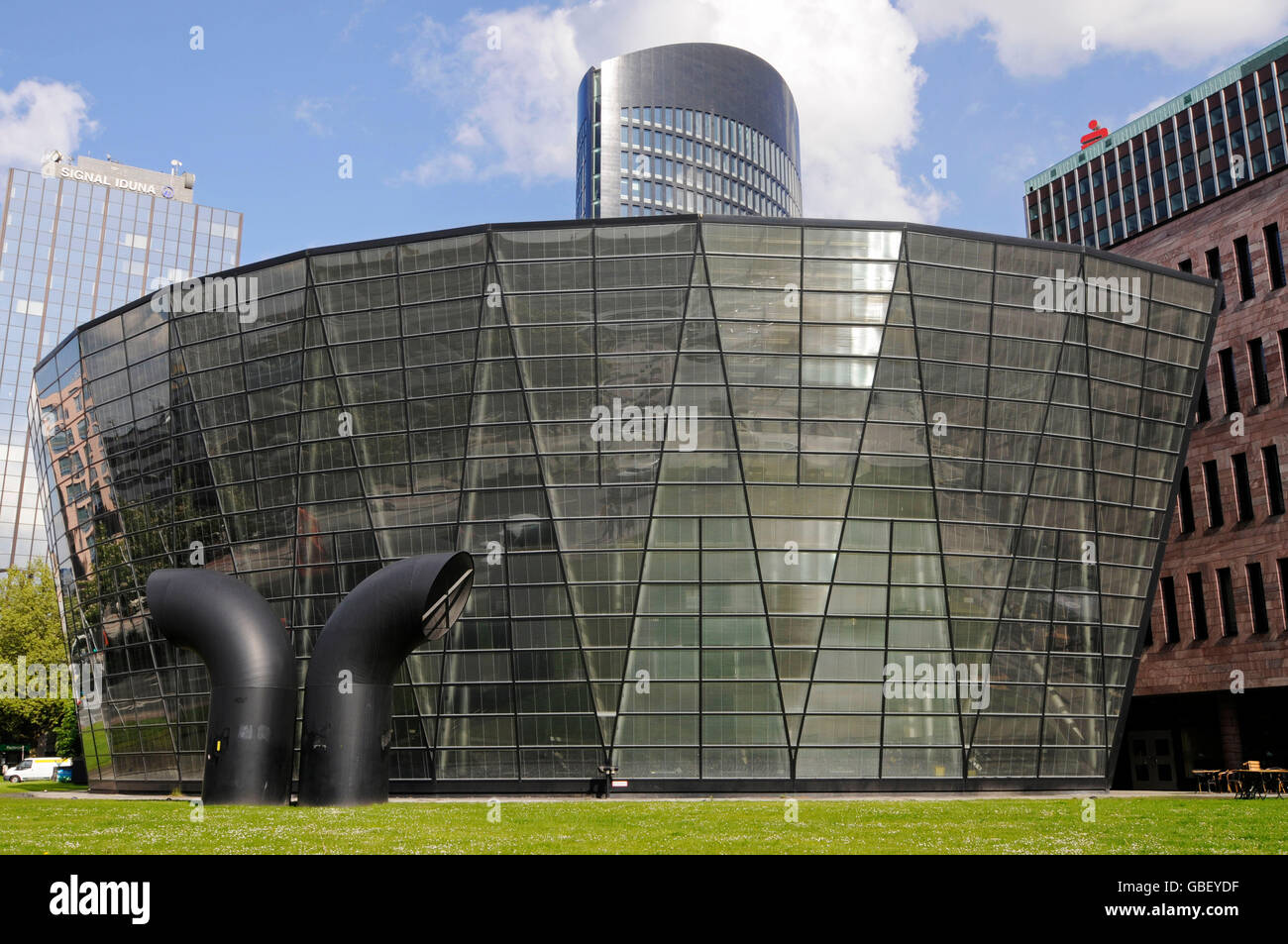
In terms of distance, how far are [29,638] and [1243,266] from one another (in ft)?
241

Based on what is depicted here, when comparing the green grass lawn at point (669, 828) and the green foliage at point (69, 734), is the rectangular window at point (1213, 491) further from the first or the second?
the green foliage at point (69, 734)

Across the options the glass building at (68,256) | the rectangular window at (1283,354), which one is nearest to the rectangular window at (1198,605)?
the rectangular window at (1283,354)

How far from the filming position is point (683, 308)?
35.6 metres

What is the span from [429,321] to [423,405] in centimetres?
291

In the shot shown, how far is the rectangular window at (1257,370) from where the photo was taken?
4303 centimetres

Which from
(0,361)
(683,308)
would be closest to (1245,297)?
(683,308)

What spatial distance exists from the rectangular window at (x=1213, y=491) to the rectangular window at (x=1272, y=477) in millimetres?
2455

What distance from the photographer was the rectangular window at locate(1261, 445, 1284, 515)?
41969 millimetres

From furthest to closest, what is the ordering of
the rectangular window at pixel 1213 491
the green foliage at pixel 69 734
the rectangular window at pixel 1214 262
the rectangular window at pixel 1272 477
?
the green foliage at pixel 69 734, the rectangular window at pixel 1213 491, the rectangular window at pixel 1214 262, the rectangular window at pixel 1272 477

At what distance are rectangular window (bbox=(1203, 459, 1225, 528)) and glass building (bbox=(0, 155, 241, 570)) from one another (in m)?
142

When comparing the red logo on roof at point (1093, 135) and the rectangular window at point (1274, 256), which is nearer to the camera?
the rectangular window at point (1274, 256)

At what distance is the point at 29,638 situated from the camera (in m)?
69.7

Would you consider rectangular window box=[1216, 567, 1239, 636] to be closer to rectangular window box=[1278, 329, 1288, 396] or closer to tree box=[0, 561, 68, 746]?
rectangular window box=[1278, 329, 1288, 396]
